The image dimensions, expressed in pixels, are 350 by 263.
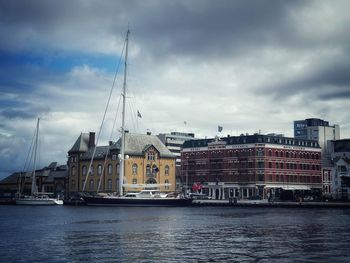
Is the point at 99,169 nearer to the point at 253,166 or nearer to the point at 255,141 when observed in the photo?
the point at 253,166

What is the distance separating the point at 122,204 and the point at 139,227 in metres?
56.9

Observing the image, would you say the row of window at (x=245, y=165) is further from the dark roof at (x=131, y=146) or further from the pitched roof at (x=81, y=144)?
the pitched roof at (x=81, y=144)

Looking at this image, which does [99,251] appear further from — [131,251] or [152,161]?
[152,161]

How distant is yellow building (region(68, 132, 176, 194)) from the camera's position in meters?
134

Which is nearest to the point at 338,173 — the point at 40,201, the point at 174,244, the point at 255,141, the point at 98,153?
the point at 255,141

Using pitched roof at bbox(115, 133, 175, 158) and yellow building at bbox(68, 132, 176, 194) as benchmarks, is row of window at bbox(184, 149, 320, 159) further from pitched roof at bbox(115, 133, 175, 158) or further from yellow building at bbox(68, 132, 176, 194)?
pitched roof at bbox(115, 133, 175, 158)

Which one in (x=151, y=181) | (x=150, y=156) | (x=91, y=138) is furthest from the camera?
(x=91, y=138)

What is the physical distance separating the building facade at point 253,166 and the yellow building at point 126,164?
41.0 feet

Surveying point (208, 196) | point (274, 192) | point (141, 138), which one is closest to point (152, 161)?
point (141, 138)

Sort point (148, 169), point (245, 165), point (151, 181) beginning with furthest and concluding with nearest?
point (245, 165), point (148, 169), point (151, 181)

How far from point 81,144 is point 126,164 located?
2081 centimetres

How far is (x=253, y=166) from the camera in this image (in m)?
138

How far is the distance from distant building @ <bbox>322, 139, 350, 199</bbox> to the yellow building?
4501 cm

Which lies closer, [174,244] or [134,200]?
[174,244]
